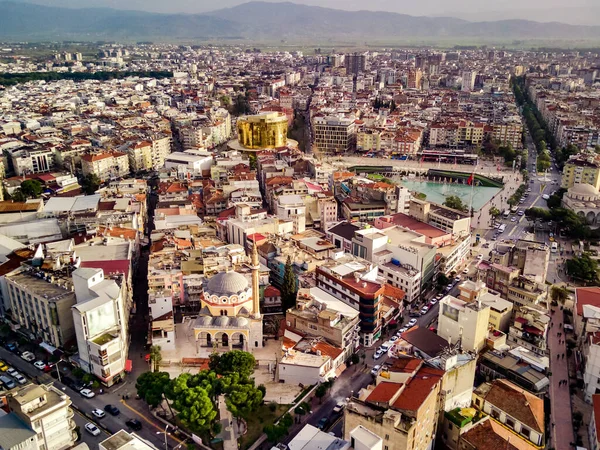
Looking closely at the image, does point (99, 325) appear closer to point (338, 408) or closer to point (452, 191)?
point (338, 408)

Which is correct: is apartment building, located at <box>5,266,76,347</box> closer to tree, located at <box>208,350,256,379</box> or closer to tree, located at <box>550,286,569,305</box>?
tree, located at <box>208,350,256,379</box>

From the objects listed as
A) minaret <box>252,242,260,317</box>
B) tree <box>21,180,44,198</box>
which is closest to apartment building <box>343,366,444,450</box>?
minaret <box>252,242,260,317</box>

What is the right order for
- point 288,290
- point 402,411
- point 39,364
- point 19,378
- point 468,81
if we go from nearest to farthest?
point 402,411 < point 19,378 < point 39,364 < point 288,290 < point 468,81

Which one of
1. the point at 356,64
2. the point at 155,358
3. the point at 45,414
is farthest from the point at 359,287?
the point at 356,64

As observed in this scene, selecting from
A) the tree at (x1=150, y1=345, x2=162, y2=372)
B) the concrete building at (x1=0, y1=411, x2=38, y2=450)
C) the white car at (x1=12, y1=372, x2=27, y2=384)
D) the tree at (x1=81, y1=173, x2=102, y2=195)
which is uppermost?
the tree at (x1=81, y1=173, x2=102, y2=195)

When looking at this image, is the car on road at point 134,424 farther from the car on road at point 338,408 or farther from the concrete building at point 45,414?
the car on road at point 338,408

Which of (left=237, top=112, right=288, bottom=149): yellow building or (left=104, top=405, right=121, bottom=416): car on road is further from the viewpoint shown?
(left=237, top=112, right=288, bottom=149): yellow building

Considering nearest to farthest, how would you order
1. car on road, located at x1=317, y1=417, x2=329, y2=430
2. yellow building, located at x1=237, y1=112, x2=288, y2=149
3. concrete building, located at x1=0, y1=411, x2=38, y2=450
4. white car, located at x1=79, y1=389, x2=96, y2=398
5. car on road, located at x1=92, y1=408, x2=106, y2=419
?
concrete building, located at x1=0, y1=411, x2=38, y2=450 → car on road, located at x1=317, y1=417, x2=329, y2=430 → car on road, located at x1=92, y1=408, x2=106, y2=419 → white car, located at x1=79, y1=389, x2=96, y2=398 → yellow building, located at x1=237, y1=112, x2=288, y2=149
